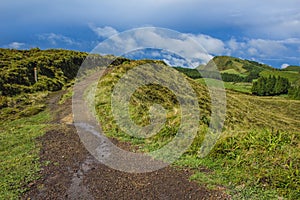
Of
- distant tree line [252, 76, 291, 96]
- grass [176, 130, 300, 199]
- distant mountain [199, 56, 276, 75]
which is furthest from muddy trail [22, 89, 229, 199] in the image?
distant mountain [199, 56, 276, 75]

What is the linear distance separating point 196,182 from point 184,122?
3.37 meters

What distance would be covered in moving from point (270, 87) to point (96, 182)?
7775 centimetres

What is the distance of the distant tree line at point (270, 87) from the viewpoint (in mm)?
73438

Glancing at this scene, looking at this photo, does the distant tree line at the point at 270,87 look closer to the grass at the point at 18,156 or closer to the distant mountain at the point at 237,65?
the grass at the point at 18,156

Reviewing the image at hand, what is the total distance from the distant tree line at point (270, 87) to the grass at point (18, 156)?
7100cm

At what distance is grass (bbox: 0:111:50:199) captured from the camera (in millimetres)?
5867

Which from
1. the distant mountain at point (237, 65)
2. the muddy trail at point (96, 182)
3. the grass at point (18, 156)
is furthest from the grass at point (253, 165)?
the distant mountain at point (237, 65)

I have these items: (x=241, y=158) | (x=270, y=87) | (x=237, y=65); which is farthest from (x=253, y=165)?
(x=237, y=65)

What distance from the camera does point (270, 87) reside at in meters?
75.2

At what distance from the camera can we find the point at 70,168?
6758 millimetres

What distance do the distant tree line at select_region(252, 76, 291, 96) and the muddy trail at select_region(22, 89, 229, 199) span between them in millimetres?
72411

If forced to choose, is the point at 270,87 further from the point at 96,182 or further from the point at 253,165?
the point at 96,182

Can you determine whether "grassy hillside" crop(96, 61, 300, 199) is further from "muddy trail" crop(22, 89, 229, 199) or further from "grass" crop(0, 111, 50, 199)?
"grass" crop(0, 111, 50, 199)

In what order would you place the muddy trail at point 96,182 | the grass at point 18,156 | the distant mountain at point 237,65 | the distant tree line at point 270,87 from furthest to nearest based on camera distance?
the distant mountain at point 237,65
the distant tree line at point 270,87
the grass at point 18,156
the muddy trail at point 96,182
